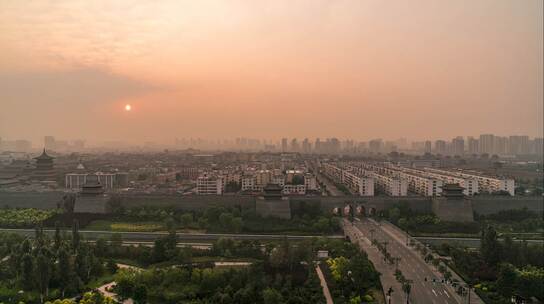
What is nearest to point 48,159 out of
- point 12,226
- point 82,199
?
point 82,199

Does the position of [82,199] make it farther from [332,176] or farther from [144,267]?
[332,176]

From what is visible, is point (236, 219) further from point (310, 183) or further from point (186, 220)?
point (310, 183)

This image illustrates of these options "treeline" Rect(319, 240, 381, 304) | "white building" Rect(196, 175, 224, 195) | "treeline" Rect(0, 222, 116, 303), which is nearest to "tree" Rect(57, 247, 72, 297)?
"treeline" Rect(0, 222, 116, 303)

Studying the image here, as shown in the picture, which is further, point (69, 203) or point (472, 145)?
point (472, 145)

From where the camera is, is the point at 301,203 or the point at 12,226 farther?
the point at 301,203

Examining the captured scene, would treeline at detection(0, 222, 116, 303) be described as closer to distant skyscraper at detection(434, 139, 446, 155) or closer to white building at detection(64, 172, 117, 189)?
white building at detection(64, 172, 117, 189)

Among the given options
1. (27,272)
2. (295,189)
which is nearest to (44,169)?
(295,189)

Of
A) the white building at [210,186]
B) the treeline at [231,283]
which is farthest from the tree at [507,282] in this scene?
the white building at [210,186]
